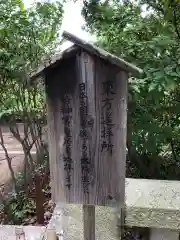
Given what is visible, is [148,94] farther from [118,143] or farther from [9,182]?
[9,182]

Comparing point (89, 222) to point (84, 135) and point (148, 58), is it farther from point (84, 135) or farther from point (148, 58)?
point (148, 58)

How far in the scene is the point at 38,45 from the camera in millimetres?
3268

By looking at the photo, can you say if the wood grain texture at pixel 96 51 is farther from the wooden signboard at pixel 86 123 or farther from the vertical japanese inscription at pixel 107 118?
the vertical japanese inscription at pixel 107 118

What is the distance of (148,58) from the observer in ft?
8.78

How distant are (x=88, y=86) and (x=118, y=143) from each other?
0.35 m

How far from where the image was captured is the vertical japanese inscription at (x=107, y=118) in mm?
1636

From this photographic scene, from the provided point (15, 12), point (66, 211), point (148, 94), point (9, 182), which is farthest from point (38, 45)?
point (9, 182)

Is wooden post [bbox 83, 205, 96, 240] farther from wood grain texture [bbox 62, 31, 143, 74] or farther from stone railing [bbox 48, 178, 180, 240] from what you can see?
wood grain texture [bbox 62, 31, 143, 74]

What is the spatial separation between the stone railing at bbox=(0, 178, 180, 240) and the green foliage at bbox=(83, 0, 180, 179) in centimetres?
70

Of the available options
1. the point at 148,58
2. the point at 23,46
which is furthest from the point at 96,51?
the point at 23,46

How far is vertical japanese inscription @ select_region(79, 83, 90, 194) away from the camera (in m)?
1.67

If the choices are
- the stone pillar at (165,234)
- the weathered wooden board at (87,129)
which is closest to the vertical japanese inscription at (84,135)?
the weathered wooden board at (87,129)

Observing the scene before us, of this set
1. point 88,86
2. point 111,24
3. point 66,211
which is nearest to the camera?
point 88,86

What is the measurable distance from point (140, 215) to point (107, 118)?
0.95 meters
